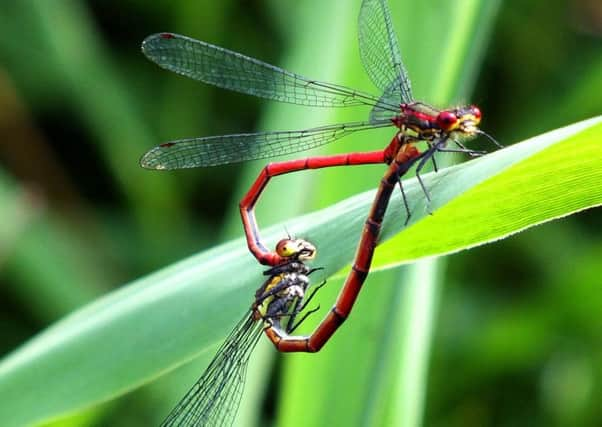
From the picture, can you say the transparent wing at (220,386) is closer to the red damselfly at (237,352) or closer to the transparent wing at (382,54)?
the red damselfly at (237,352)

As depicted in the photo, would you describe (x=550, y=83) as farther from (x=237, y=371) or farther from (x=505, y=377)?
(x=237, y=371)

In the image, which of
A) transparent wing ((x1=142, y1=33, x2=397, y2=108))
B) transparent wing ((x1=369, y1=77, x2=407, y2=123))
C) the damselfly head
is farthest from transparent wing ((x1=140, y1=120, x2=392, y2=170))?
the damselfly head

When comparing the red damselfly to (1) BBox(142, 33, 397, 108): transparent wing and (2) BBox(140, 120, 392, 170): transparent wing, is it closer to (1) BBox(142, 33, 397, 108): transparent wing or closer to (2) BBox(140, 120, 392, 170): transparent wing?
(2) BBox(140, 120, 392, 170): transparent wing

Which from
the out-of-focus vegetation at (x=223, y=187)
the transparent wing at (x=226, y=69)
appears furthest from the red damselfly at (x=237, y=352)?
the out-of-focus vegetation at (x=223, y=187)

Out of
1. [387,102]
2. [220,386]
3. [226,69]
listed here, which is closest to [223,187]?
[226,69]

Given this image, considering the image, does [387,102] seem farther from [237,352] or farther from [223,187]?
[223,187]

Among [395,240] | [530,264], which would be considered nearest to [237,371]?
[395,240]
